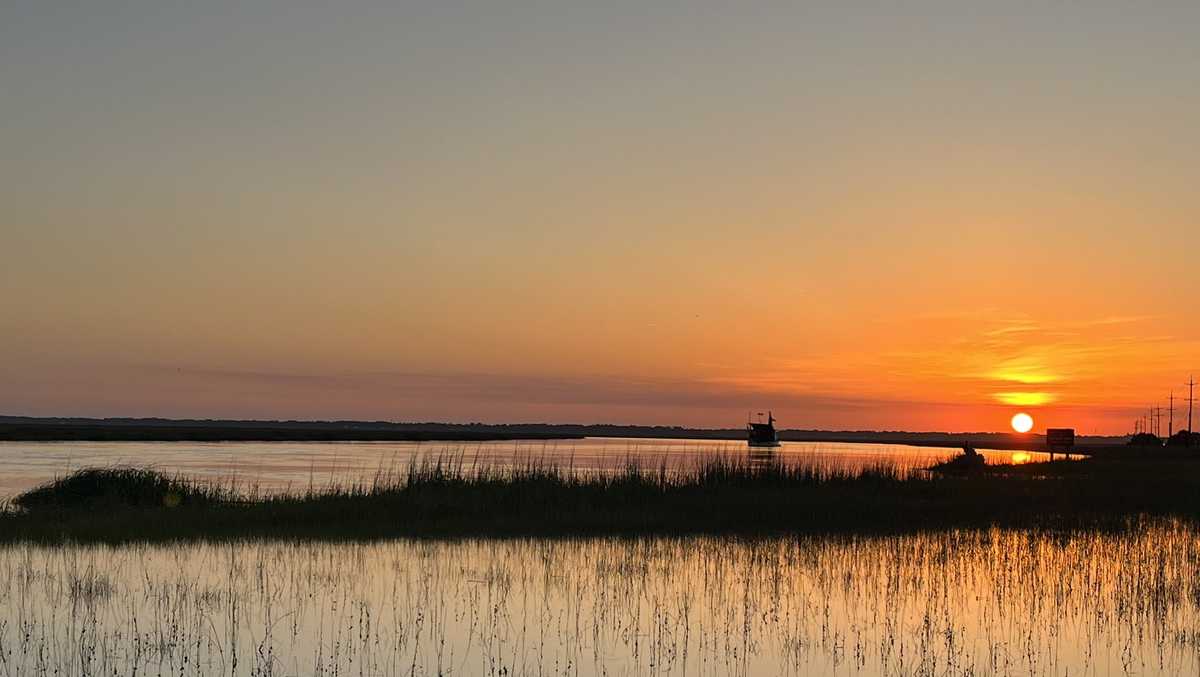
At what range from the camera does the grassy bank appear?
25797 millimetres

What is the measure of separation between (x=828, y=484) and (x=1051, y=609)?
25616 millimetres

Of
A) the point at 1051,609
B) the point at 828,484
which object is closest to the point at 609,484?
the point at 828,484

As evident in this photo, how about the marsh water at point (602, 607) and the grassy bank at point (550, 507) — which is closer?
the marsh water at point (602, 607)

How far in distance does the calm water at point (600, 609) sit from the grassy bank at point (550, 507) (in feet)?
11.0

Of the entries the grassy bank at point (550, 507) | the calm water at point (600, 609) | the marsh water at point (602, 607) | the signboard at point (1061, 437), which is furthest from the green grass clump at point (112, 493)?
the signboard at point (1061, 437)

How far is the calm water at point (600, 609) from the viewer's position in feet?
41.0

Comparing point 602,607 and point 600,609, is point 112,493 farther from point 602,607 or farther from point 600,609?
point 600,609

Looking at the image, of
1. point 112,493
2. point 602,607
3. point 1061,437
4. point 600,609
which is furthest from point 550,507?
point 1061,437

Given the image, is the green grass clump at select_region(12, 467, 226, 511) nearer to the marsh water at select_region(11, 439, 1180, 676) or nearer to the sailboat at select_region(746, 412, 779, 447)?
the marsh water at select_region(11, 439, 1180, 676)

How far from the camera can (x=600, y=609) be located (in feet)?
51.4

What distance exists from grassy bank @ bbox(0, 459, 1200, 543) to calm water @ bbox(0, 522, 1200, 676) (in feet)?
11.0

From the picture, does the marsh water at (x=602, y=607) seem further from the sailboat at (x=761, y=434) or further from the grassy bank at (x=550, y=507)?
the sailboat at (x=761, y=434)

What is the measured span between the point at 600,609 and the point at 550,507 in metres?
15.3

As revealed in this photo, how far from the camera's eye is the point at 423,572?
1916 cm
